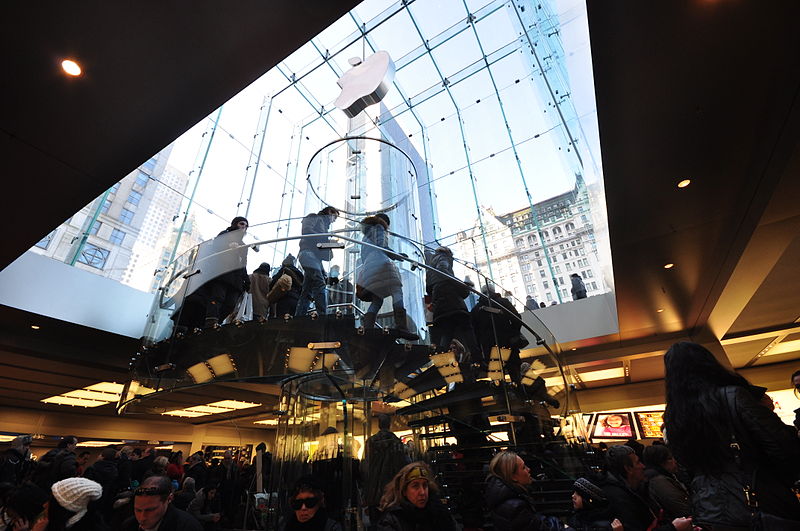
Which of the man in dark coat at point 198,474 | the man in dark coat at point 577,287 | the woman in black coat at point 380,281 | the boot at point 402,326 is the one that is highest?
the man in dark coat at point 577,287

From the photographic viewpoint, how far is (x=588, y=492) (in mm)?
2480

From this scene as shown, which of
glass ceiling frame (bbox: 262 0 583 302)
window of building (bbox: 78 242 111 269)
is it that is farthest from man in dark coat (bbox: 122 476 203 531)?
glass ceiling frame (bbox: 262 0 583 302)

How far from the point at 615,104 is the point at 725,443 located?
249cm

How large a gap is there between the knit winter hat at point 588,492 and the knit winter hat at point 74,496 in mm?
3304

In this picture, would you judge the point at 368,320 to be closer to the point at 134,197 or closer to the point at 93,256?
the point at 93,256

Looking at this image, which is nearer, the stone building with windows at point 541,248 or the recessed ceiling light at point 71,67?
the recessed ceiling light at point 71,67

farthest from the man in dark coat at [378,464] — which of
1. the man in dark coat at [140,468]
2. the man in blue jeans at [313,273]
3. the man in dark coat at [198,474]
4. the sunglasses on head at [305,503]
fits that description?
the man in dark coat at [198,474]

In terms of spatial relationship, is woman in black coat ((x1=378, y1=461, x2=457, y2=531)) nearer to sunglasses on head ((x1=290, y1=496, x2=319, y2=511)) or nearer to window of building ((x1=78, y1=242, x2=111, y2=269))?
sunglasses on head ((x1=290, y1=496, x2=319, y2=511))

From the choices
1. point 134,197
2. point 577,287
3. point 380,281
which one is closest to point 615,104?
point 380,281

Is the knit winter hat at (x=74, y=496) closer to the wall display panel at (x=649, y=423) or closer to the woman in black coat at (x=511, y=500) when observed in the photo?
the woman in black coat at (x=511, y=500)

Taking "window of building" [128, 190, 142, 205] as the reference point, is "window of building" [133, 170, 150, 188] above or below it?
above

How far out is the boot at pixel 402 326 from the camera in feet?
15.4

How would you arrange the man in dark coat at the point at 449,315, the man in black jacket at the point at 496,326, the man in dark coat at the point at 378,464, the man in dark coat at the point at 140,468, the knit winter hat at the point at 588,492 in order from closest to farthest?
1. the knit winter hat at the point at 588,492
2. the man in dark coat at the point at 378,464
3. the man in dark coat at the point at 449,315
4. the man in black jacket at the point at 496,326
5. the man in dark coat at the point at 140,468

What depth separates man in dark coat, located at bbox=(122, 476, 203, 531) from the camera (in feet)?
7.82
